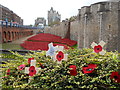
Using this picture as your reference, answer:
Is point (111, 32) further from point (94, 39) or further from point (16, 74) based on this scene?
point (16, 74)

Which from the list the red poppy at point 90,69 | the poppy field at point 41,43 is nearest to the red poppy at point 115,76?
the red poppy at point 90,69

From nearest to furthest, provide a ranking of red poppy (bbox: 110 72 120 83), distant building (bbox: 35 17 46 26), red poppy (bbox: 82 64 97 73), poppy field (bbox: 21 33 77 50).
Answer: red poppy (bbox: 110 72 120 83) → red poppy (bbox: 82 64 97 73) → poppy field (bbox: 21 33 77 50) → distant building (bbox: 35 17 46 26)

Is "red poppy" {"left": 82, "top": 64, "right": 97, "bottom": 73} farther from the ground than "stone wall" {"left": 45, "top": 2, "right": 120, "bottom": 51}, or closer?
closer

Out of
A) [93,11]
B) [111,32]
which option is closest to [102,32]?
[111,32]

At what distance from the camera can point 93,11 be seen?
10.6 m

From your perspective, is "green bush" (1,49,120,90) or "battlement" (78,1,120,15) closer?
"green bush" (1,49,120,90)

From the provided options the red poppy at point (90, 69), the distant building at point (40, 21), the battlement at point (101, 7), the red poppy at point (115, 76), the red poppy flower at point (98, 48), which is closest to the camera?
the red poppy at point (115, 76)

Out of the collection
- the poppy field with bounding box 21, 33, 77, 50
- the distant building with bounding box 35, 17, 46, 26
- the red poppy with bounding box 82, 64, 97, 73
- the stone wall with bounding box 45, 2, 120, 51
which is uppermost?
the distant building with bounding box 35, 17, 46, 26

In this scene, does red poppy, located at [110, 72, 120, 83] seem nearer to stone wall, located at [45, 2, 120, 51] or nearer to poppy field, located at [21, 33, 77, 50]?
poppy field, located at [21, 33, 77, 50]

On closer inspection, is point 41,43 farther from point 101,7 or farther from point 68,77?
point 68,77

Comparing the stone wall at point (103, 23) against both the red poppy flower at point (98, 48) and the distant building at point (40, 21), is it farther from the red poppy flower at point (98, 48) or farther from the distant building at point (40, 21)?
the distant building at point (40, 21)

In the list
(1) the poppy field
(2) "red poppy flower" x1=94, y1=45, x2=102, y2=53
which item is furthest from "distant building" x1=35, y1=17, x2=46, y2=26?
(2) "red poppy flower" x1=94, y1=45, x2=102, y2=53

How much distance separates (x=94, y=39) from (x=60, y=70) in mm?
9223

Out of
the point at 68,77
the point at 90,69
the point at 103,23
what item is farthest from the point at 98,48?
the point at 103,23
